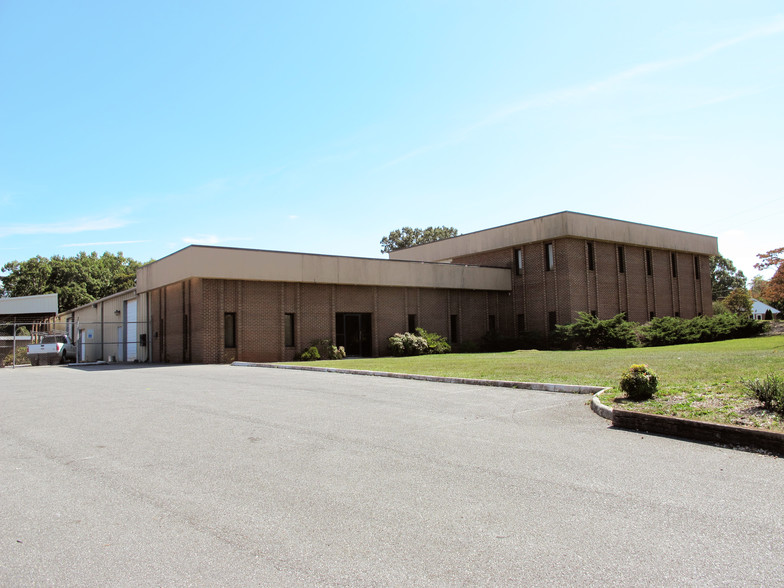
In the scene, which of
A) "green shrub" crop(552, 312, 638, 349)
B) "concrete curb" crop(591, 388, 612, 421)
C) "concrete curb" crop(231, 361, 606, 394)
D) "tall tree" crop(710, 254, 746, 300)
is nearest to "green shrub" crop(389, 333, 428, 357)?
"green shrub" crop(552, 312, 638, 349)

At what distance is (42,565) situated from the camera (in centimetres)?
388

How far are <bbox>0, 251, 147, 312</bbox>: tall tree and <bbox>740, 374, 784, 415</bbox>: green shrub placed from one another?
74750 mm

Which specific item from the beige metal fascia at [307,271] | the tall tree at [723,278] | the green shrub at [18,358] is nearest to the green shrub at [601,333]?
the beige metal fascia at [307,271]

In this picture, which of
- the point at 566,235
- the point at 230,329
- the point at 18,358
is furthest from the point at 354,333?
the point at 18,358

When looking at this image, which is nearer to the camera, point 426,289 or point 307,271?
point 307,271

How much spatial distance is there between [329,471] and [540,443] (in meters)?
2.90

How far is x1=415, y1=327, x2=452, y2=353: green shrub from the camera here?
3278cm

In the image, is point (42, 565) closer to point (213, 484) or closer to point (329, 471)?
point (213, 484)

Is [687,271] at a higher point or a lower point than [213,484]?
higher

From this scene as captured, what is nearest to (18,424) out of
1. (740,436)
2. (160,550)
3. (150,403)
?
(150,403)

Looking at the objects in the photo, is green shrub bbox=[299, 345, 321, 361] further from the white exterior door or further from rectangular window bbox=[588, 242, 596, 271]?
rectangular window bbox=[588, 242, 596, 271]

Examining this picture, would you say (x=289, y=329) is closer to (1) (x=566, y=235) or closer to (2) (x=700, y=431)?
(1) (x=566, y=235)

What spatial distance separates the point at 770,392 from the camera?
8008 mm

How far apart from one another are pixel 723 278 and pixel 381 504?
126 meters
